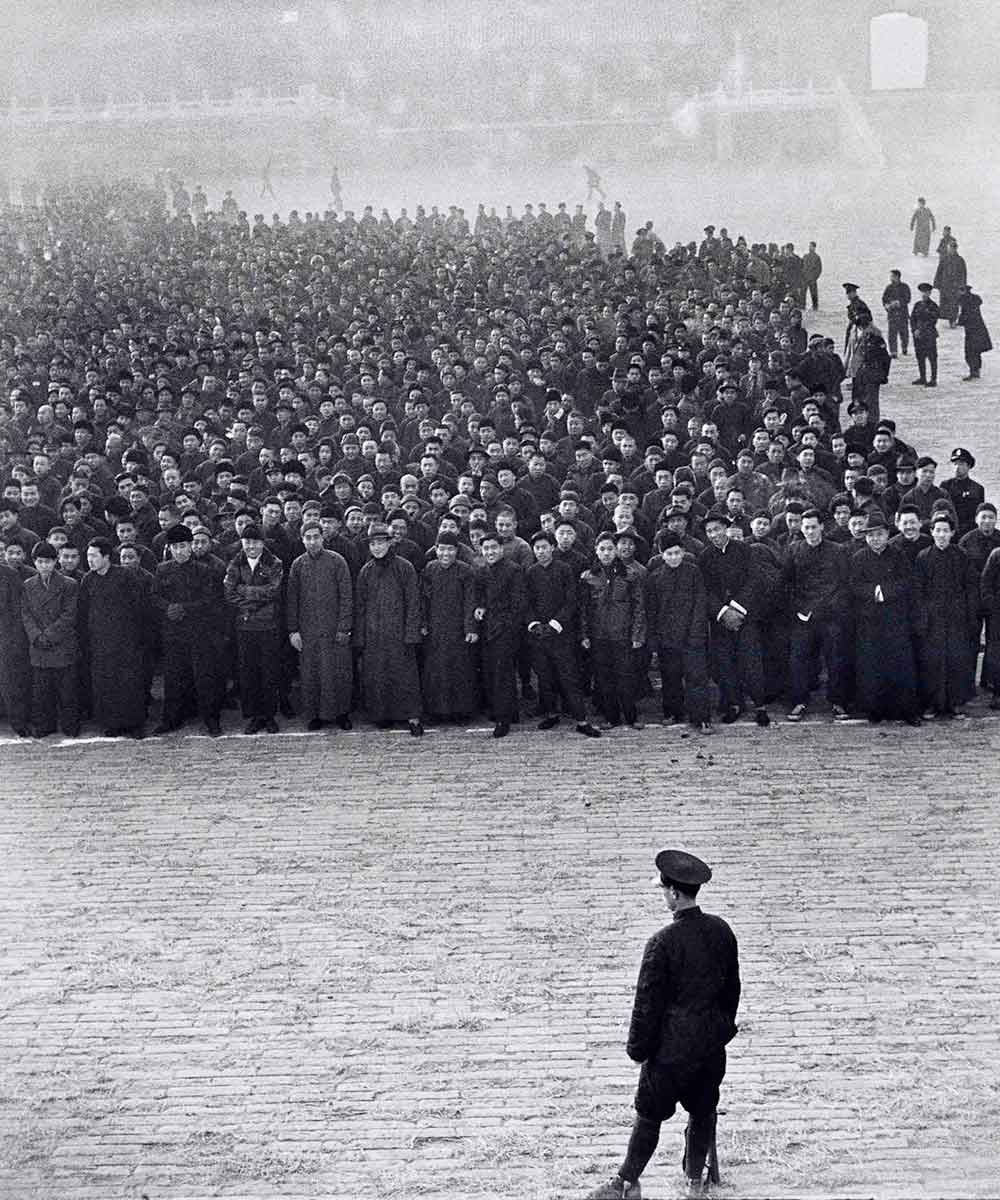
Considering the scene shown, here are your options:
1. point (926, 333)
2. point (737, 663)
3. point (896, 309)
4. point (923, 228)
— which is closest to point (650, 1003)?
point (737, 663)

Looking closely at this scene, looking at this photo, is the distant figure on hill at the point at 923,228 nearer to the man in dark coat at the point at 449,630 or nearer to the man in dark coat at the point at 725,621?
the man in dark coat at the point at 725,621

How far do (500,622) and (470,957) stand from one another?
360 centimetres

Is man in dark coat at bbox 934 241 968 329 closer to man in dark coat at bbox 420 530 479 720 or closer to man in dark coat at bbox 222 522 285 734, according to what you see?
man in dark coat at bbox 420 530 479 720

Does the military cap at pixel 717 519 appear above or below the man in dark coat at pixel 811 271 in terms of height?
below

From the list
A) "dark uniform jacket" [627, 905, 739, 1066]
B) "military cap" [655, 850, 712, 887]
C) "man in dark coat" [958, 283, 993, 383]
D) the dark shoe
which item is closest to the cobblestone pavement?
the dark shoe

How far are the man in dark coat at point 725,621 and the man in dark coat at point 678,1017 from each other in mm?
5250

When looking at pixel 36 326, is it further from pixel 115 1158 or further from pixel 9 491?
pixel 115 1158

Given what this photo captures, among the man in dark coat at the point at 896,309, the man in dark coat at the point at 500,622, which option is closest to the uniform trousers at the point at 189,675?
the man in dark coat at the point at 500,622

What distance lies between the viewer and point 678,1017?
17.4 feet

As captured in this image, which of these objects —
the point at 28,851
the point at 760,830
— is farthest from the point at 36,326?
the point at 760,830

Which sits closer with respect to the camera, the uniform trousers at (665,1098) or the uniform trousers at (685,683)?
the uniform trousers at (665,1098)

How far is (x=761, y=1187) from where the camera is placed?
215 inches

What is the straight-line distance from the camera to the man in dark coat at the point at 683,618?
10383 millimetres

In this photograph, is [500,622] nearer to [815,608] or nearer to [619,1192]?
[815,608]
